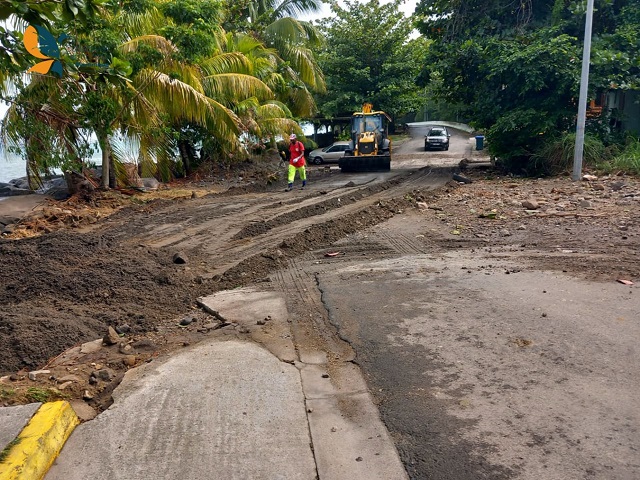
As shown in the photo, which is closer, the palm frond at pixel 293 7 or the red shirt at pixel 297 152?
the red shirt at pixel 297 152

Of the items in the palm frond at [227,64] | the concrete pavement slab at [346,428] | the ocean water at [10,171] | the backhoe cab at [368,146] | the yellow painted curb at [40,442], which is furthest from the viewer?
the backhoe cab at [368,146]

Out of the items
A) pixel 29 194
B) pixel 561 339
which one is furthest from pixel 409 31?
pixel 561 339

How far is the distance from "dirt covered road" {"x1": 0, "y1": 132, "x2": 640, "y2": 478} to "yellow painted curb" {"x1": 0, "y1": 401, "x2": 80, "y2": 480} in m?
0.37

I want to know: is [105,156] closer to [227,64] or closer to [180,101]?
[180,101]

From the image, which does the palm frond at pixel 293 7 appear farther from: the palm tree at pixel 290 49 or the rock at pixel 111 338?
the rock at pixel 111 338

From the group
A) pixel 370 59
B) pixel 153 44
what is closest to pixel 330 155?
pixel 370 59

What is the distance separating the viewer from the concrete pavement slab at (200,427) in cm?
339

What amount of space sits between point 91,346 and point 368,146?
1727 centimetres

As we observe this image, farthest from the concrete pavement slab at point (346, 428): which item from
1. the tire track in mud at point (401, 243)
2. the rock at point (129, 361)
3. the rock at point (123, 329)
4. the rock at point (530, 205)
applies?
the rock at point (530, 205)

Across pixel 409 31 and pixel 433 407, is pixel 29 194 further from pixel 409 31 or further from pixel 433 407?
pixel 409 31

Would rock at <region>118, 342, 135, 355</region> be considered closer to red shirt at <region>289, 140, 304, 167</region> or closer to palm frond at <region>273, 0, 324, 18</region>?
red shirt at <region>289, 140, 304, 167</region>

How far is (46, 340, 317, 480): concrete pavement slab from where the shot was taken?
11.1 feet

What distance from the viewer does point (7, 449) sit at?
3320 millimetres

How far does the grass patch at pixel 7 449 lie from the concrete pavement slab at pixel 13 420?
0.09 ft
